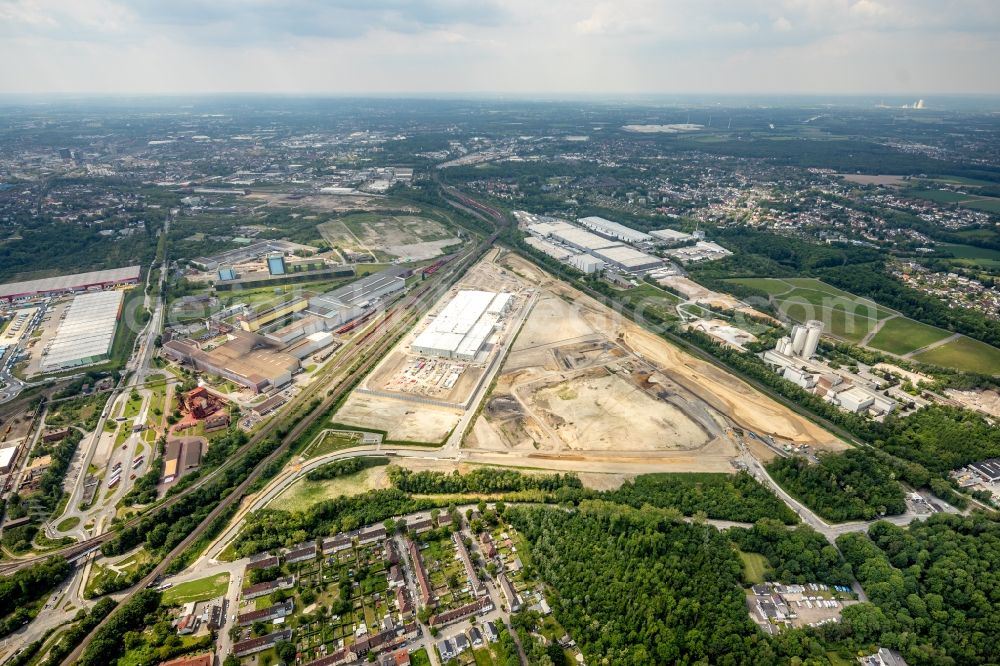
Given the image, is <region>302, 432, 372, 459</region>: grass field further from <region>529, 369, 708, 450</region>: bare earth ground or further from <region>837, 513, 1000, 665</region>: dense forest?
<region>837, 513, 1000, 665</region>: dense forest

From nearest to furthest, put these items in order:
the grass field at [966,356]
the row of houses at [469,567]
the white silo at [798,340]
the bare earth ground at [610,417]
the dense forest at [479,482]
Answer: the row of houses at [469,567]
the dense forest at [479,482]
the bare earth ground at [610,417]
the white silo at [798,340]
the grass field at [966,356]

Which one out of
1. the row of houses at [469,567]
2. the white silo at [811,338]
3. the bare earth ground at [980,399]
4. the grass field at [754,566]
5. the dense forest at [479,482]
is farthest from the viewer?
the white silo at [811,338]

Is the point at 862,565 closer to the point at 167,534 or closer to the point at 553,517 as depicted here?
the point at 553,517

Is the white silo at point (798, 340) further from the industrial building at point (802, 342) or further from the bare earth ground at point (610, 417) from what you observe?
the bare earth ground at point (610, 417)

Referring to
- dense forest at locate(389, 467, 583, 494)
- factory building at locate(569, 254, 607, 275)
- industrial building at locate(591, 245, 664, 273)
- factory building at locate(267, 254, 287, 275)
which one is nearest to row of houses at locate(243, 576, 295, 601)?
dense forest at locate(389, 467, 583, 494)

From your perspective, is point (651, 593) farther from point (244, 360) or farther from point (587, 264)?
point (587, 264)

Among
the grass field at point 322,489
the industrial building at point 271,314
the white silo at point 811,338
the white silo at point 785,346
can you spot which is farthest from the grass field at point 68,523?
the white silo at point 811,338
